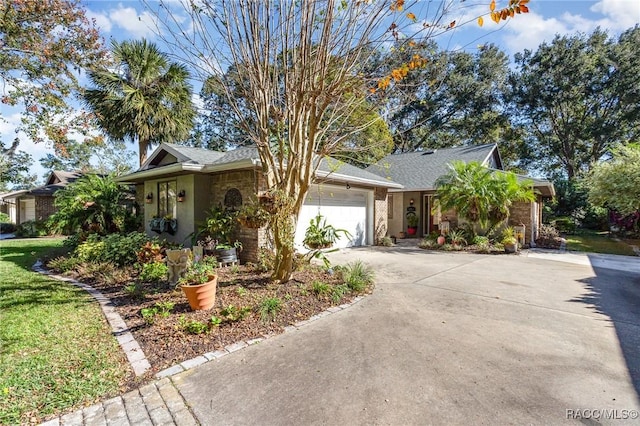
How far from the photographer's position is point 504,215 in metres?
11.5

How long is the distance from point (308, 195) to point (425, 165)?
918 cm

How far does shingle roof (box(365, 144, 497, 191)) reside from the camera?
14781 mm

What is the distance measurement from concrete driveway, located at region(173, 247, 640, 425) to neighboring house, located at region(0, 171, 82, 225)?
20156 millimetres

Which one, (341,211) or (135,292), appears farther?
(341,211)

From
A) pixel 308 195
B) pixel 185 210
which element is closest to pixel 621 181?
pixel 308 195

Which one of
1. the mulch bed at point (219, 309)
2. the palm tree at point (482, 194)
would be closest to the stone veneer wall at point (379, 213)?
the palm tree at point (482, 194)

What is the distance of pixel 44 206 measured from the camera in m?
19.5

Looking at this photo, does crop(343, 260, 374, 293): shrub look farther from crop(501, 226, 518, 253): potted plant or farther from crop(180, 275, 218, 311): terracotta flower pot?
crop(501, 226, 518, 253): potted plant

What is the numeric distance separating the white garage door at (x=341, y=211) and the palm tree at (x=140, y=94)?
25.7 feet

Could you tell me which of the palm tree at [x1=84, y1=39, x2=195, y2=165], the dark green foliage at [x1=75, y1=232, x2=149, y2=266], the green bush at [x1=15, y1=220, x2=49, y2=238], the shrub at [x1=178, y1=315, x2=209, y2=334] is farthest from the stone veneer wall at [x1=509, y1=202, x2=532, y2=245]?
the green bush at [x1=15, y1=220, x2=49, y2=238]

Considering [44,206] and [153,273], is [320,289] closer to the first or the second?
[153,273]

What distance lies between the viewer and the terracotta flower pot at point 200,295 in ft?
15.1

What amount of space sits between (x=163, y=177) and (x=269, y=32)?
23.9 ft

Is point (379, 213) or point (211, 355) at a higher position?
point (379, 213)
